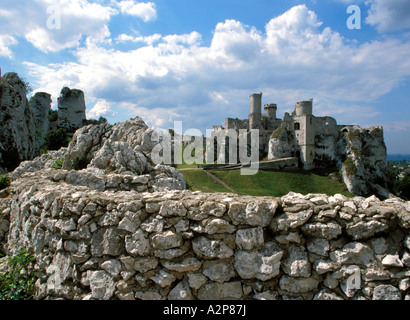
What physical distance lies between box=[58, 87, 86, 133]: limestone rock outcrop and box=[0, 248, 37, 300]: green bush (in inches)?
2182

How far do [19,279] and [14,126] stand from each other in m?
31.9

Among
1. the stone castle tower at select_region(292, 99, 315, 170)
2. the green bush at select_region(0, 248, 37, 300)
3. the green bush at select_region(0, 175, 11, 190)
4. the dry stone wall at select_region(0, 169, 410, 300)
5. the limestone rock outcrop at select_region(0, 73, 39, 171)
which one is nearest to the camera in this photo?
the dry stone wall at select_region(0, 169, 410, 300)

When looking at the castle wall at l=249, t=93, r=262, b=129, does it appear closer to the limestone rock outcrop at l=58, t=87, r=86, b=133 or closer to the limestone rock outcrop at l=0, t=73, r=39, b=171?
the limestone rock outcrop at l=58, t=87, r=86, b=133

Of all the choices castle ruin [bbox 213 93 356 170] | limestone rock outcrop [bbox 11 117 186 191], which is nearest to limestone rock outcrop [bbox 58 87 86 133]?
castle ruin [bbox 213 93 356 170]

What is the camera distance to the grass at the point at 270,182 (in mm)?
37906

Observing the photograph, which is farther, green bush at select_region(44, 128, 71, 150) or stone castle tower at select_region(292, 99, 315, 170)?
stone castle tower at select_region(292, 99, 315, 170)

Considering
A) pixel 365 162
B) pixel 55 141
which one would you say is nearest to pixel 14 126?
pixel 55 141

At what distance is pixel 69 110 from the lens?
54406mm

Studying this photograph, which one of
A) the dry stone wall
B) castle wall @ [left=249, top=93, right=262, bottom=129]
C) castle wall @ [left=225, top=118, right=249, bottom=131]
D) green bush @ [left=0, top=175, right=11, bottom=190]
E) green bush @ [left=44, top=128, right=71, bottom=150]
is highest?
castle wall @ [left=249, top=93, right=262, bottom=129]

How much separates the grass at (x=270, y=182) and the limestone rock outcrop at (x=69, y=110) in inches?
1187

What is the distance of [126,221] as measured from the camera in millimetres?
4465

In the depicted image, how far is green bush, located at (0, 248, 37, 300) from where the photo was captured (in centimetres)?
489
